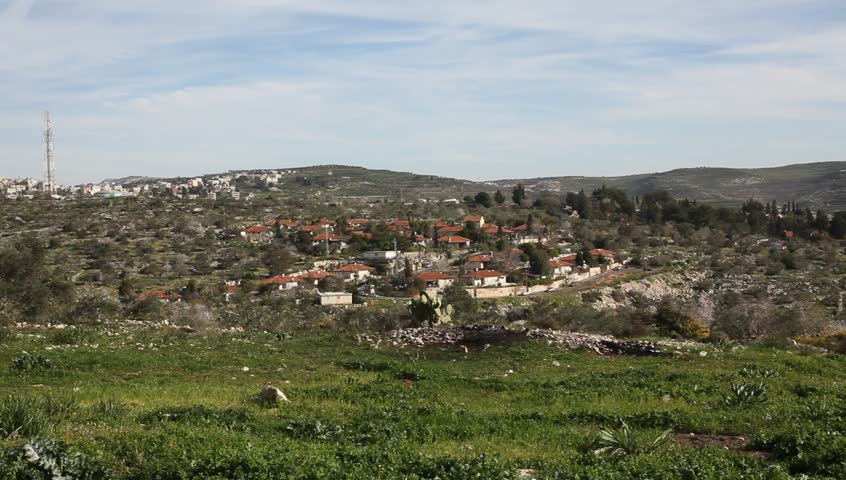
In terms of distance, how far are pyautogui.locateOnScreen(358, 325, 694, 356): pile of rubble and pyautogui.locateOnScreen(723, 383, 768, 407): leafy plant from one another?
743 cm

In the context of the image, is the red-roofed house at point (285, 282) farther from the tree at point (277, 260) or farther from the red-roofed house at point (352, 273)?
the red-roofed house at point (352, 273)

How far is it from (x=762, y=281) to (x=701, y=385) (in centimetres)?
6703

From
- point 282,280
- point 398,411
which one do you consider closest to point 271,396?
point 398,411

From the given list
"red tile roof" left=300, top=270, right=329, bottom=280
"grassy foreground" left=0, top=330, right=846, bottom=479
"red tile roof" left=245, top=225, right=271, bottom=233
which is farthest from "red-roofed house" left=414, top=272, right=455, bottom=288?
"grassy foreground" left=0, top=330, right=846, bottom=479

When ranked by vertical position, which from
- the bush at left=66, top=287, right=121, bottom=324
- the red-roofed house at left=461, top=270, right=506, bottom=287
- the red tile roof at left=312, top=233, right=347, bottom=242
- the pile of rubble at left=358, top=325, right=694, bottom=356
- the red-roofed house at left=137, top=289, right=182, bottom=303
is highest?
the pile of rubble at left=358, top=325, right=694, bottom=356

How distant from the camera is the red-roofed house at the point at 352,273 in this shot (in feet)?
245

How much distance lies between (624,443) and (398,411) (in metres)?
3.80

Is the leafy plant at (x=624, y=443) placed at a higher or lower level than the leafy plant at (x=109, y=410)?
lower

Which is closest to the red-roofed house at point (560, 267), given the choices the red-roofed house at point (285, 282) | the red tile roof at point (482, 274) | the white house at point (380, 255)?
the red tile roof at point (482, 274)

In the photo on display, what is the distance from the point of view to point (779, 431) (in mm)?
10078

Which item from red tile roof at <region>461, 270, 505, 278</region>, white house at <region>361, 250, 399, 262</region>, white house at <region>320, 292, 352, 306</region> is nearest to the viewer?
white house at <region>320, 292, 352, 306</region>

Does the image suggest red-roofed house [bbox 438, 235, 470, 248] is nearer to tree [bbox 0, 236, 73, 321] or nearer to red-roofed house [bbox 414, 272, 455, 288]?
red-roofed house [bbox 414, 272, 455, 288]

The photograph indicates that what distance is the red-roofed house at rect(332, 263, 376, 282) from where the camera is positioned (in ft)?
245

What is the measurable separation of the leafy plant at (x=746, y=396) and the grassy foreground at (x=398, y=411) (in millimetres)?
A: 55
